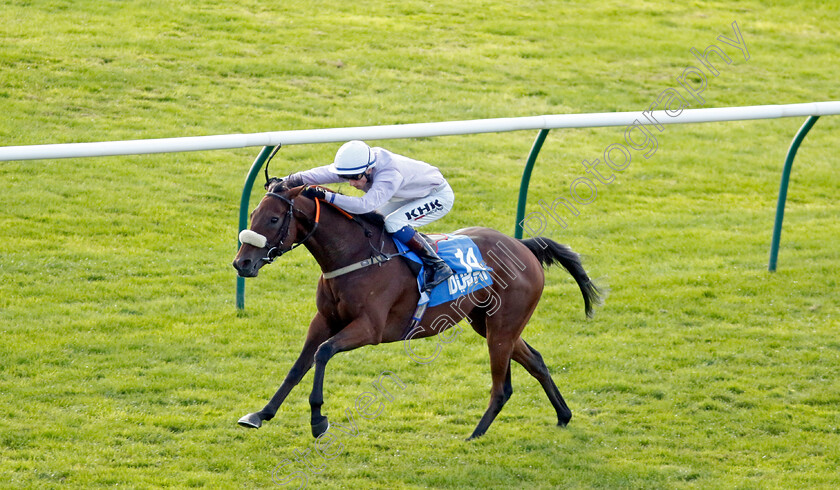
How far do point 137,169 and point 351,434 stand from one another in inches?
192

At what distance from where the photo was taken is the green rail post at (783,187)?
841 cm

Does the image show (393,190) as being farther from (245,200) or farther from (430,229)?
(430,229)

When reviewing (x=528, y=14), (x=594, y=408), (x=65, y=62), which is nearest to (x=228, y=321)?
(x=594, y=408)

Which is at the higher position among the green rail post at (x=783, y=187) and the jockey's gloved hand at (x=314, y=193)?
the jockey's gloved hand at (x=314, y=193)

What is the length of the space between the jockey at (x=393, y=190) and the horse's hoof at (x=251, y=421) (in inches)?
48.0

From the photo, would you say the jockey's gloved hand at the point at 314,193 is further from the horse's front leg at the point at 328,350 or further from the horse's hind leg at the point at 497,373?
the horse's hind leg at the point at 497,373

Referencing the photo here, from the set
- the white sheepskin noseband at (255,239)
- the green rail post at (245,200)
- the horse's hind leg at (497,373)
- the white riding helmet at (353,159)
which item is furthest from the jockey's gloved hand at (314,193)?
the green rail post at (245,200)

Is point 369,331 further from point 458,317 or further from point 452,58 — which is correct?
point 452,58

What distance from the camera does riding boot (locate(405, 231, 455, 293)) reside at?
577 centimetres

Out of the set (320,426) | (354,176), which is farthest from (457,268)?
(320,426)

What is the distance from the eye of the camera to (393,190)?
5543mm

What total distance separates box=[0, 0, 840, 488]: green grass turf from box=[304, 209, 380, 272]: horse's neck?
1196mm

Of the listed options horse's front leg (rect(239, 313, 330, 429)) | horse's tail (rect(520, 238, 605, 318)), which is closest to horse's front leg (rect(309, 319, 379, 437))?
horse's front leg (rect(239, 313, 330, 429))

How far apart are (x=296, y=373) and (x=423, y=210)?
1.28 metres
